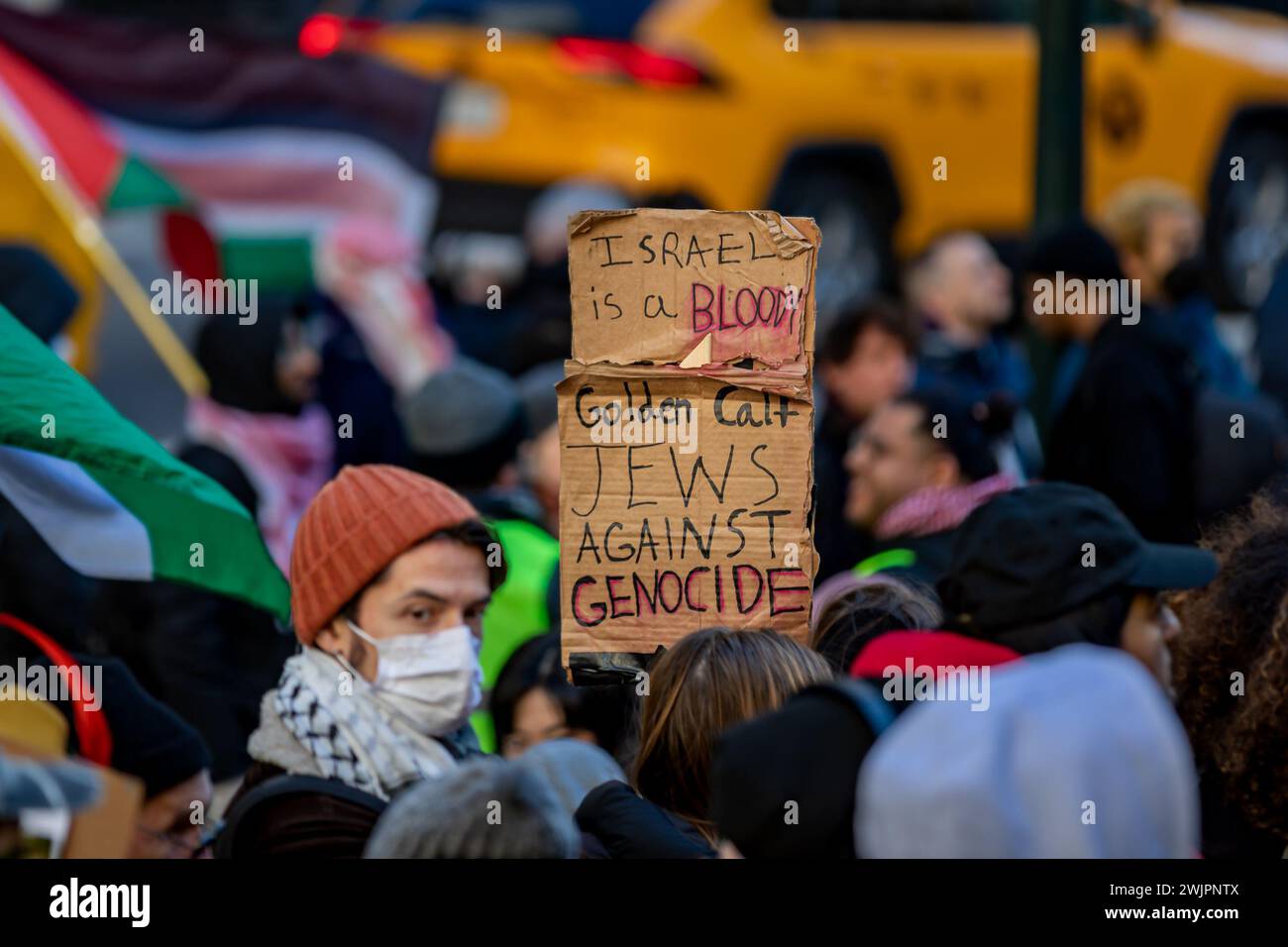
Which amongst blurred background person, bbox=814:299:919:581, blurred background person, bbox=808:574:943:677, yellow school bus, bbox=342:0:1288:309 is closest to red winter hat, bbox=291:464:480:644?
blurred background person, bbox=808:574:943:677

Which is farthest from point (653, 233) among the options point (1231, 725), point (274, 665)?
point (274, 665)

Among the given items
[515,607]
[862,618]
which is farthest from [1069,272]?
[862,618]

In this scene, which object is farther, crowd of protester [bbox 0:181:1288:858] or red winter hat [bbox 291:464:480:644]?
red winter hat [bbox 291:464:480:644]

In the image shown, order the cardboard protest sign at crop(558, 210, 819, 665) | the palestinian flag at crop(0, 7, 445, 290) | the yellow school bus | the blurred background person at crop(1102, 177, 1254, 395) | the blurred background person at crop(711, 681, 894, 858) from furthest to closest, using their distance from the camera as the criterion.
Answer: the yellow school bus → the palestinian flag at crop(0, 7, 445, 290) → the blurred background person at crop(1102, 177, 1254, 395) → the cardboard protest sign at crop(558, 210, 819, 665) → the blurred background person at crop(711, 681, 894, 858)

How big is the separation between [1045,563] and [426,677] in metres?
1.10

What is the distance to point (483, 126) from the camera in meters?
10.2

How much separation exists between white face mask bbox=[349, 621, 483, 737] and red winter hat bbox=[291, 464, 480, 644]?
105 millimetres

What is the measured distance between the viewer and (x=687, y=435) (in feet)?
12.5

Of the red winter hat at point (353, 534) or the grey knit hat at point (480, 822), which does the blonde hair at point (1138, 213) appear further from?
the grey knit hat at point (480, 822)

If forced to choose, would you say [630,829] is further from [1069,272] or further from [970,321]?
[970,321]

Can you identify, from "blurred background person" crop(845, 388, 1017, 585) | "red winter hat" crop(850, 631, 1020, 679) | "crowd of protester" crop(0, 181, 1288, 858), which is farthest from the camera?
"blurred background person" crop(845, 388, 1017, 585)

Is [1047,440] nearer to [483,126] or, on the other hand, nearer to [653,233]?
[653,233]

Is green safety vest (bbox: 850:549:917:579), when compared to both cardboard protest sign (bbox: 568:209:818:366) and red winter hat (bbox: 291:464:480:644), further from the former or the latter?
red winter hat (bbox: 291:464:480:644)

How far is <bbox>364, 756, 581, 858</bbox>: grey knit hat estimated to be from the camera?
277 cm
